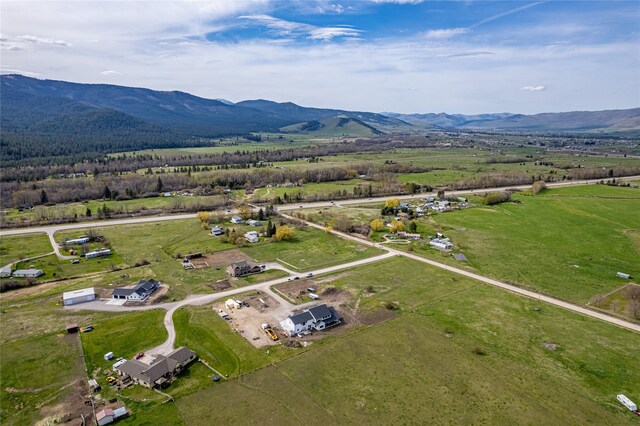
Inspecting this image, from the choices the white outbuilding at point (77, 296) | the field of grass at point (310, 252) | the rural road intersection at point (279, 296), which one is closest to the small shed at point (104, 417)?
the rural road intersection at point (279, 296)

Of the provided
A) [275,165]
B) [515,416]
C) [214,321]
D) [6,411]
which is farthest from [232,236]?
[275,165]

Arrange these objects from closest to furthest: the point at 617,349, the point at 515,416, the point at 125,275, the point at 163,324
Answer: the point at 515,416 → the point at 617,349 → the point at 163,324 → the point at 125,275

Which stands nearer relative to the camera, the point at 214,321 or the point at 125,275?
the point at 214,321

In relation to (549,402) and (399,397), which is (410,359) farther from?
(549,402)

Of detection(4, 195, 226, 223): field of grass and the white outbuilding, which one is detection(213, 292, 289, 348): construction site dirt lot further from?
detection(4, 195, 226, 223): field of grass

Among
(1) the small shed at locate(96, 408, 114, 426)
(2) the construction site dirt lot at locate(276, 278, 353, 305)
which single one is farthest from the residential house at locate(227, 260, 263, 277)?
(1) the small shed at locate(96, 408, 114, 426)

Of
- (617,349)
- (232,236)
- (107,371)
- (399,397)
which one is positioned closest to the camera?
(399,397)
